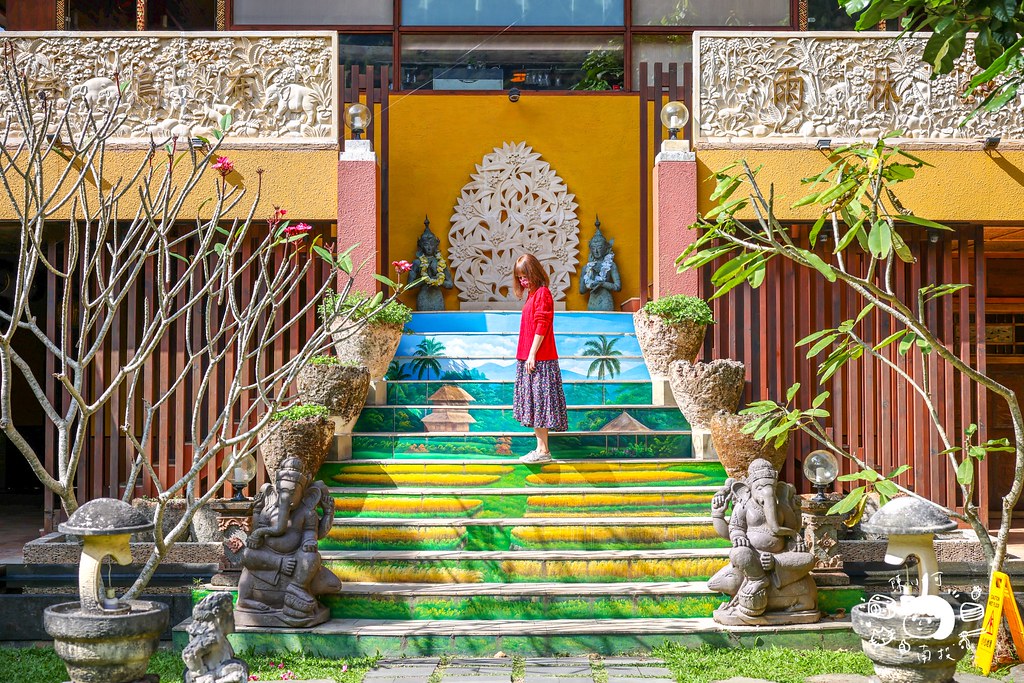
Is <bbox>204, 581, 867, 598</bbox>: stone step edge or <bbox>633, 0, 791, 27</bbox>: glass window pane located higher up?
<bbox>633, 0, 791, 27</bbox>: glass window pane

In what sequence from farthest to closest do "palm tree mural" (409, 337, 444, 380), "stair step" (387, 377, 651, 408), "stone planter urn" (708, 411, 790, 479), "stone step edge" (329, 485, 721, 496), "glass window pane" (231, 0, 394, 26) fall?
"glass window pane" (231, 0, 394, 26), "palm tree mural" (409, 337, 444, 380), "stair step" (387, 377, 651, 408), "stone step edge" (329, 485, 721, 496), "stone planter urn" (708, 411, 790, 479)

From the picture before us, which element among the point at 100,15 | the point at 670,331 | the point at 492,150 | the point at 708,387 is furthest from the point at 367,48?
the point at 708,387

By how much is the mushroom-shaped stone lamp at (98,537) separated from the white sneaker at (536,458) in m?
3.27

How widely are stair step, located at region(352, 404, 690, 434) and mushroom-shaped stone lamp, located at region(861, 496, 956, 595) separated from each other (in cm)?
339

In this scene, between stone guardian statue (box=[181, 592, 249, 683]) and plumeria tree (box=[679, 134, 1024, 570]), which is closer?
stone guardian statue (box=[181, 592, 249, 683])

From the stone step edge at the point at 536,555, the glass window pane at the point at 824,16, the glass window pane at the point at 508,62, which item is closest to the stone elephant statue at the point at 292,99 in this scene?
the glass window pane at the point at 508,62

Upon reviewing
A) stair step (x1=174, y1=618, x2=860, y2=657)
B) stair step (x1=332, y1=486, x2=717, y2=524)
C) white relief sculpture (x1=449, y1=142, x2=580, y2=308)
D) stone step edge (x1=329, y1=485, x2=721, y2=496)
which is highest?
white relief sculpture (x1=449, y1=142, x2=580, y2=308)

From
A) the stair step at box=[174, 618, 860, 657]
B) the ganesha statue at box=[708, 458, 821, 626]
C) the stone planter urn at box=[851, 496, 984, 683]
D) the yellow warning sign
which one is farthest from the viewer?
the ganesha statue at box=[708, 458, 821, 626]

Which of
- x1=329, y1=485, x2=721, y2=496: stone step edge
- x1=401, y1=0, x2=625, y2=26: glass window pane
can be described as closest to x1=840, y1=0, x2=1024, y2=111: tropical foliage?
x1=329, y1=485, x2=721, y2=496: stone step edge

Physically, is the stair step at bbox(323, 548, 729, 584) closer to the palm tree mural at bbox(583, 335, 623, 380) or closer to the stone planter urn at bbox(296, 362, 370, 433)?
the stone planter urn at bbox(296, 362, 370, 433)

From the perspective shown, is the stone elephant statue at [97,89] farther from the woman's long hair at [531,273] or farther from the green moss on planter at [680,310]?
the green moss on planter at [680,310]

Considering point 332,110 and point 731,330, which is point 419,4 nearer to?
point 332,110

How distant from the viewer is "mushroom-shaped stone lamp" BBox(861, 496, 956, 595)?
15.9 feet

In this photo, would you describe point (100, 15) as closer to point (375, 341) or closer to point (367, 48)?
point (367, 48)
